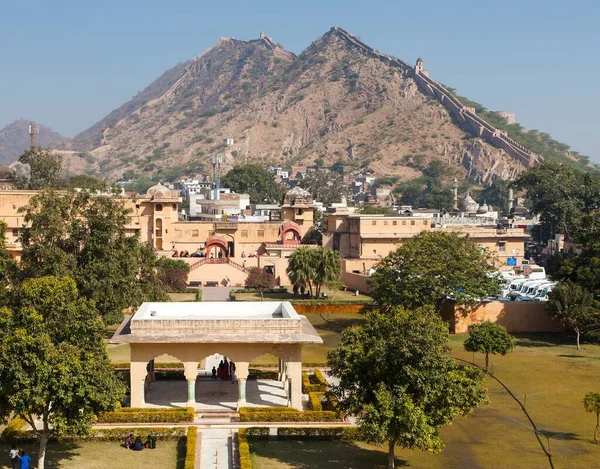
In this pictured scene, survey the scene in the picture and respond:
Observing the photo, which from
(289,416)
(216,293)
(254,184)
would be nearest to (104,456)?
(289,416)

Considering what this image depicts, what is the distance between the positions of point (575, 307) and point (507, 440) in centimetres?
1630

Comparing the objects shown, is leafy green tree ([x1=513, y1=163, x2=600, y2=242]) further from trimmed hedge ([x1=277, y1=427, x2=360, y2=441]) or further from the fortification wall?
the fortification wall

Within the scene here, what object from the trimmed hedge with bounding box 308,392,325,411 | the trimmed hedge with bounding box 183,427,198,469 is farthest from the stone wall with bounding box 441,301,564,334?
the trimmed hedge with bounding box 183,427,198,469

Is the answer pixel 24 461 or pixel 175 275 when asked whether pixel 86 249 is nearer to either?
pixel 24 461

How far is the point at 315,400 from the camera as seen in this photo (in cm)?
2897

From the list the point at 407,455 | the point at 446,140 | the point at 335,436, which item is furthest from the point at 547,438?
the point at 446,140

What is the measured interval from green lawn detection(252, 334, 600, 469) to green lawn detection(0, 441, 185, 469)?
236cm

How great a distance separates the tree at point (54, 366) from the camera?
69.7 ft

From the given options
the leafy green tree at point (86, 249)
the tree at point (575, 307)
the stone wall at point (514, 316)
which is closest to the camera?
the leafy green tree at point (86, 249)

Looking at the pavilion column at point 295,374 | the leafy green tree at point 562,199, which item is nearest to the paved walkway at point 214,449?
the pavilion column at point 295,374

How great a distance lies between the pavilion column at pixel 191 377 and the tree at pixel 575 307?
1994 centimetres

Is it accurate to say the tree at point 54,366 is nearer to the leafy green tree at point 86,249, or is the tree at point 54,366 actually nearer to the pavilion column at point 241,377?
the pavilion column at point 241,377

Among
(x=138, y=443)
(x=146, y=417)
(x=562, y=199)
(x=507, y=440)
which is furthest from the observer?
(x=562, y=199)

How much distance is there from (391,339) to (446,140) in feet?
545
